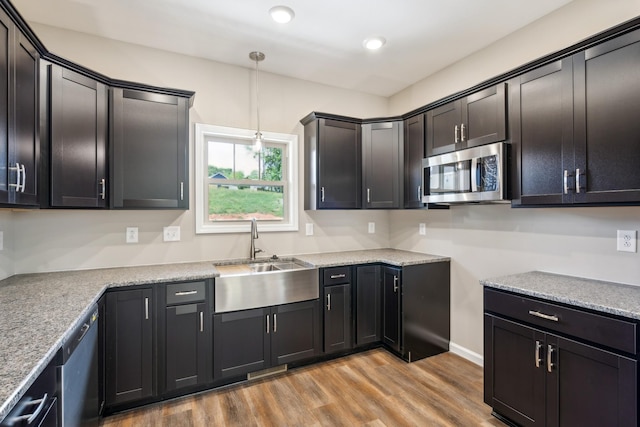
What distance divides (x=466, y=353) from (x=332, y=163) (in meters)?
2.24

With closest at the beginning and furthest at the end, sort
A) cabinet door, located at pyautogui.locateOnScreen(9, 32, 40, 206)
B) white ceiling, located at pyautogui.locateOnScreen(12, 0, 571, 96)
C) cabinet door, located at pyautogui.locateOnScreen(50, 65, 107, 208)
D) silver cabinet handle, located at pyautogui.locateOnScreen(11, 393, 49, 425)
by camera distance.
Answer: silver cabinet handle, located at pyautogui.locateOnScreen(11, 393, 49, 425), cabinet door, located at pyautogui.locateOnScreen(9, 32, 40, 206), cabinet door, located at pyautogui.locateOnScreen(50, 65, 107, 208), white ceiling, located at pyautogui.locateOnScreen(12, 0, 571, 96)

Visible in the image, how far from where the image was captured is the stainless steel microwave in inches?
88.0

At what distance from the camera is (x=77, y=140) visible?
212 cm

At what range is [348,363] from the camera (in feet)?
9.41

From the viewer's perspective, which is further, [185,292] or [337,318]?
[337,318]

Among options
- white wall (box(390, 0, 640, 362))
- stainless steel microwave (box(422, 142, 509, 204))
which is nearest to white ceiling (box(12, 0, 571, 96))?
white wall (box(390, 0, 640, 362))

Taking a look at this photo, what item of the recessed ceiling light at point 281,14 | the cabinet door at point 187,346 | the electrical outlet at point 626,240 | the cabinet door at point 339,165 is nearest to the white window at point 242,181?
the cabinet door at point 339,165

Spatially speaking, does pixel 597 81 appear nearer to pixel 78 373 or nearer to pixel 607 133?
pixel 607 133

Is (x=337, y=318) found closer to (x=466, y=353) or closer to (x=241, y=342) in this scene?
(x=241, y=342)

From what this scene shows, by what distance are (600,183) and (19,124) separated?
124 inches

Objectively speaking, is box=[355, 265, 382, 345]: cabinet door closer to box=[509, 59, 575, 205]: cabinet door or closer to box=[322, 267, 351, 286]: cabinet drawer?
box=[322, 267, 351, 286]: cabinet drawer

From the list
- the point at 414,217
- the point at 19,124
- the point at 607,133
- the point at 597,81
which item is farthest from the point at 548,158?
the point at 19,124

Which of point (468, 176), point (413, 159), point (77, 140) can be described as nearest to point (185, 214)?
point (77, 140)

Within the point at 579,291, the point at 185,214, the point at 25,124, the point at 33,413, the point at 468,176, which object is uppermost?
the point at 25,124
